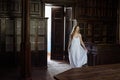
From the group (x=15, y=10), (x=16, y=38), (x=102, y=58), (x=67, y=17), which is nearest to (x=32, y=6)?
(x=15, y=10)

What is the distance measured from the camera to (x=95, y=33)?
990 centimetres

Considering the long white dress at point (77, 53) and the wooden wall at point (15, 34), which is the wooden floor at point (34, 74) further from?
the long white dress at point (77, 53)

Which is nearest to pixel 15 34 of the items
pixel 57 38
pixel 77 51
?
pixel 57 38

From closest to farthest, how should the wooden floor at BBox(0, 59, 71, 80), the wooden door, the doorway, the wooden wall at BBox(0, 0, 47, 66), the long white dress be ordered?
the wooden floor at BBox(0, 59, 71, 80)
the long white dress
the wooden wall at BBox(0, 0, 47, 66)
the doorway
the wooden door

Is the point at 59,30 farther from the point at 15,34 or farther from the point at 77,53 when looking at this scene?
the point at 77,53

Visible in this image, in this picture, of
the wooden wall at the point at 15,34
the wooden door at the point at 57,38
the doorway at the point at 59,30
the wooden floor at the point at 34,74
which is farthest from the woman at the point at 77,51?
the wooden door at the point at 57,38

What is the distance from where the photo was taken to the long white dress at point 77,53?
7.40m

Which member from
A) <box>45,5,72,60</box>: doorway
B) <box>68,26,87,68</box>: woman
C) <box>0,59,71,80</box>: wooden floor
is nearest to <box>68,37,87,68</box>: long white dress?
<box>68,26,87,68</box>: woman

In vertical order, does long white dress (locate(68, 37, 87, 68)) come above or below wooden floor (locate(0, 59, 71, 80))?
above

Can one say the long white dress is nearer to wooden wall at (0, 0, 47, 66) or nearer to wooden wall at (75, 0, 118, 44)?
wooden wall at (0, 0, 47, 66)

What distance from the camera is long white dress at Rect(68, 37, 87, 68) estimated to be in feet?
24.3

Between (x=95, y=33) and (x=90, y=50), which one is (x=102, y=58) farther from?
(x=95, y=33)

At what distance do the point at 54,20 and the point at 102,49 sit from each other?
3712 mm

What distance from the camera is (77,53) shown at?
741cm
